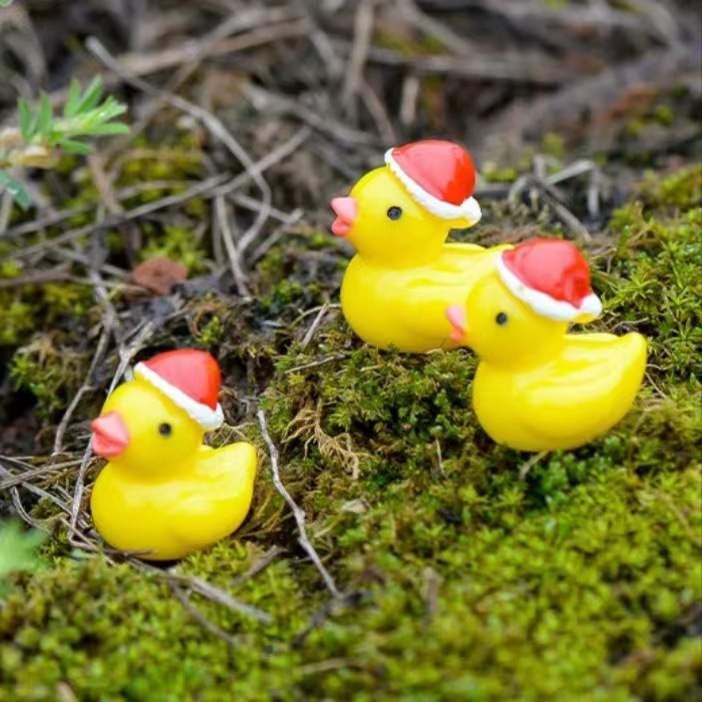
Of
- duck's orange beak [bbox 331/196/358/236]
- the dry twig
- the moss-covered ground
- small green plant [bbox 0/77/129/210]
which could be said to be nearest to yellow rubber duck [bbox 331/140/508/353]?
duck's orange beak [bbox 331/196/358/236]

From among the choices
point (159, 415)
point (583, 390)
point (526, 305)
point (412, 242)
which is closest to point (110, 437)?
point (159, 415)

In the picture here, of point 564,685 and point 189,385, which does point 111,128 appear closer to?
point 189,385

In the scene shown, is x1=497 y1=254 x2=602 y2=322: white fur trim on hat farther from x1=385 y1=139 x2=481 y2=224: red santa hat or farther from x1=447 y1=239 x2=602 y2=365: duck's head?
x1=385 y1=139 x2=481 y2=224: red santa hat

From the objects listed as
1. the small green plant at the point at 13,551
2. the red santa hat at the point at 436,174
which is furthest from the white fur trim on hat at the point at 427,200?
the small green plant at the point at 13,551

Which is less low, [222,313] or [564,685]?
[564,685]

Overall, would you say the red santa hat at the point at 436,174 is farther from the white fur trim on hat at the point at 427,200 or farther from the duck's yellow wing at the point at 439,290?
the duck's yellow wing at the point at 439,290

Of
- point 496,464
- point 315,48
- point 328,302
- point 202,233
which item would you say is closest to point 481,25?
point 315,48
